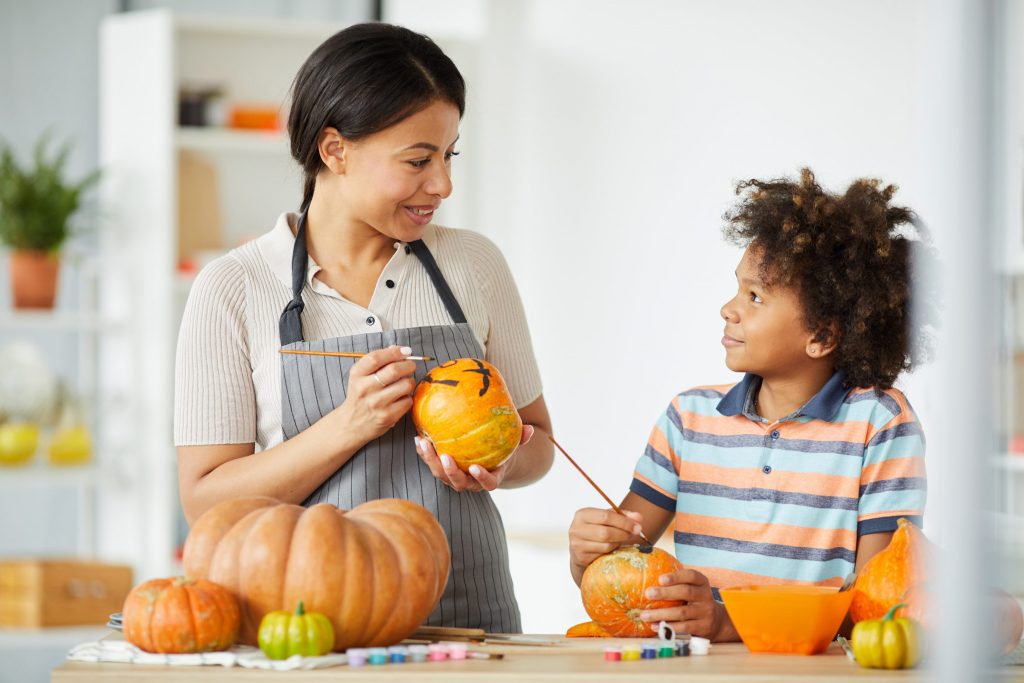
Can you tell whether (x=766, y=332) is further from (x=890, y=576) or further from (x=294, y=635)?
(x=294, y=635)

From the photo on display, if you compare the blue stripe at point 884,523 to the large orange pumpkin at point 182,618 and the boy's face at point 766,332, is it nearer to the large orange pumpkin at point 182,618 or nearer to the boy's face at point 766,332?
the boy's face at point 766,332

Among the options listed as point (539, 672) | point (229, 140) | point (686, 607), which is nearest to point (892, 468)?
point (686, 607)

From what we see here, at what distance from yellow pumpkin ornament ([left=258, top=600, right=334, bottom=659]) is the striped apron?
1.22 ft

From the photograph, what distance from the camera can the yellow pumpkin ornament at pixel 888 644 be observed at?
3.90 feet

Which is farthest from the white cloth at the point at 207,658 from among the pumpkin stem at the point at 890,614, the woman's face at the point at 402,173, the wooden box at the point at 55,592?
the wooden box at the point at 55,592

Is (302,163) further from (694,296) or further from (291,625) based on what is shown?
(694,296)

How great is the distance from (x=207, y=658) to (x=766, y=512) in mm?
838

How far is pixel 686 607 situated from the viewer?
4.60 ft

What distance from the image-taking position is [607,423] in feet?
17.3

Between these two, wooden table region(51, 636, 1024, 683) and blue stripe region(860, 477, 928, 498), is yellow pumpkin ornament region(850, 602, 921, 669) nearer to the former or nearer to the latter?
wooden table region(51, 636, 1024, 683)

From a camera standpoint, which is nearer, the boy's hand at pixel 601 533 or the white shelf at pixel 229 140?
the boy's hand at pixel 601 533

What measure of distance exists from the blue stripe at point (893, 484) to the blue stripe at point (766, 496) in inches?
0.9

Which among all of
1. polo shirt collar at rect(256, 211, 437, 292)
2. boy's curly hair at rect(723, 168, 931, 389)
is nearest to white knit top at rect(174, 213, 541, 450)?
polo shirt collar at rect(256, 211, 437, 292)

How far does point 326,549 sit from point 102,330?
372 centimetres
